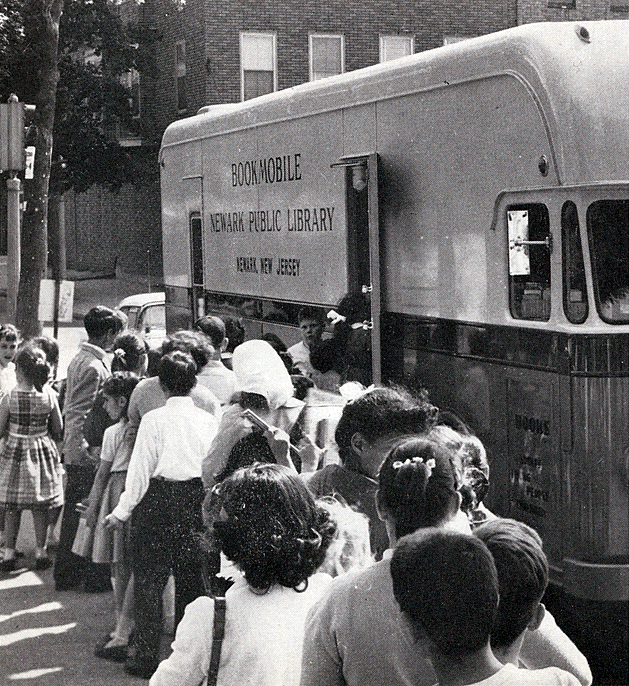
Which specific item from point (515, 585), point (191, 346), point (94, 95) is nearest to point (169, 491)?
point (191, 346)

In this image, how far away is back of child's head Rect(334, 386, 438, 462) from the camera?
4.21 metres

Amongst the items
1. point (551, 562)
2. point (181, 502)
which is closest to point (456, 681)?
point (181, 502)

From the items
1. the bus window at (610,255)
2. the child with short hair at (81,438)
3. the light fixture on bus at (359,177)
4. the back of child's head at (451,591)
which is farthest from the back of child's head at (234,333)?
the back of child's head at (451,591)

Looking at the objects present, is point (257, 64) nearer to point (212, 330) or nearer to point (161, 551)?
point (212, 330)

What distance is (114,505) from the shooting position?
23.5 ft

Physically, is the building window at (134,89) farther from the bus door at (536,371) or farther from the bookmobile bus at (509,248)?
the bus door at (536,371)

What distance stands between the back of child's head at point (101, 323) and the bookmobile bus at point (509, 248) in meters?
1.73

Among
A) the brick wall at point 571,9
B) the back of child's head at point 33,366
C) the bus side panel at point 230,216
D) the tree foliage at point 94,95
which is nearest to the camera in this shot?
the back of child's head at point 33,366

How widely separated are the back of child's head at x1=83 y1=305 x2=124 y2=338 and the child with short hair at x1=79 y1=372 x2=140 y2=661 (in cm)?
75

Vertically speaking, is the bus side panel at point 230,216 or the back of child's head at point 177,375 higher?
the bus side panel at point 230,216

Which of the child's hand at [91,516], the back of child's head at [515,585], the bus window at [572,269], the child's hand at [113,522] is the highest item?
the bus window at [572,269]

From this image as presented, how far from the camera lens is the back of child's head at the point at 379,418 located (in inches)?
166

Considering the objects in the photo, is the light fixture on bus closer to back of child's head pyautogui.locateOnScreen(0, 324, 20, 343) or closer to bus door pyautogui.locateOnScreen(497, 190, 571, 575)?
bus door pyautogui.locateOnScreen(497, 190, 571, 575)

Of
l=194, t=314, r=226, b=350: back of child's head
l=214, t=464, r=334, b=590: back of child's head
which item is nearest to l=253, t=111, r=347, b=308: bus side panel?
l=194, t=314, r=226, b=350: back of child's head
